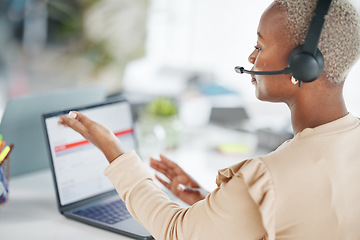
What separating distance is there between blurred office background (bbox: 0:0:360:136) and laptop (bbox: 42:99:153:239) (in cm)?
215

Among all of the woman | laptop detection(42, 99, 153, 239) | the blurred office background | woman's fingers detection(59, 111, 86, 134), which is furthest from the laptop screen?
the blurred office background

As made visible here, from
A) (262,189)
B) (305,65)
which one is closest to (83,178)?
(262,189)

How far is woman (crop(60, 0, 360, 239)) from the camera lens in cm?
91

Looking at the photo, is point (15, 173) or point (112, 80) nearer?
point (15, 173)

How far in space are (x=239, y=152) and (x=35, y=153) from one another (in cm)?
82

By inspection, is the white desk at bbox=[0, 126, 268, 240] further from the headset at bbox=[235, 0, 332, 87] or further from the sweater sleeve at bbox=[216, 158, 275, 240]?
the headset at bbox=[235, 0, 332, 87]

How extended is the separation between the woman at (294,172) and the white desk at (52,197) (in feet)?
0.96

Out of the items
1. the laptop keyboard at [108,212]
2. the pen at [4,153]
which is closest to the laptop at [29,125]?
the pen at [4,153]

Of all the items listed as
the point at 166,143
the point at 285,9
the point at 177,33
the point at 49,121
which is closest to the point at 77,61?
the point at 177,33

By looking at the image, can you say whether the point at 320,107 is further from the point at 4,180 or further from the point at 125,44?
the point at 125,44

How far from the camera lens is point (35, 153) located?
165 centimetres

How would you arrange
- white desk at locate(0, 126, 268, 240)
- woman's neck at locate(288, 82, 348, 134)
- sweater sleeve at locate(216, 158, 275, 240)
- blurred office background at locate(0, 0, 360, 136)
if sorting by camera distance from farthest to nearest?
1. blurred office background at locate(0, 0, 360, 136)
2. white desk at locate(0, 126, 268, 240)
3. woman's neck at locate(288, 82, 348, 134)
4. sweater sleeve at locate(216, 158, 275, 240)

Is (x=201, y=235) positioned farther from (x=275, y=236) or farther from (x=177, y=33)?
(x=177, y=33)

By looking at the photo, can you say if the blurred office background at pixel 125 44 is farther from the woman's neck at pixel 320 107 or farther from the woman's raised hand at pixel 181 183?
the woman's neck at pixel 320 107
